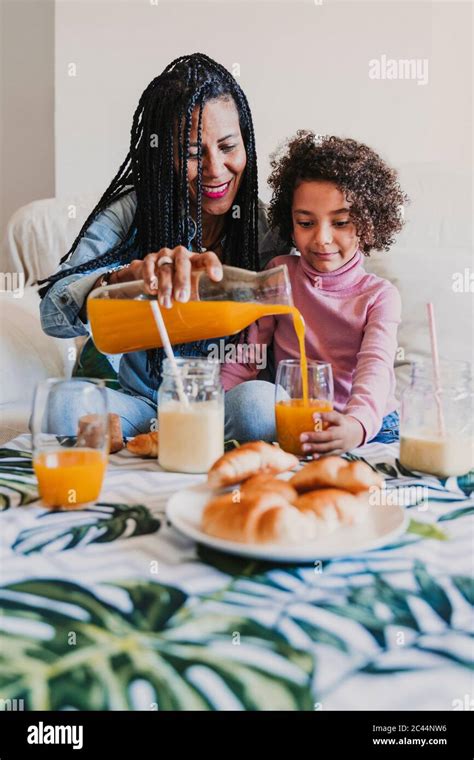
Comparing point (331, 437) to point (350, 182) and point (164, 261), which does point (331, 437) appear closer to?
point (164, 261)

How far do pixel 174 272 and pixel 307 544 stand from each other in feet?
1.69

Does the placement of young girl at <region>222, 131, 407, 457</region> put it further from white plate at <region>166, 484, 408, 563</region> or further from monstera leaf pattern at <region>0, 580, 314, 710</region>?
monstera leaf pattern at <region>0, 580, 314, 710</region>

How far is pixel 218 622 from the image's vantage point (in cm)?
56

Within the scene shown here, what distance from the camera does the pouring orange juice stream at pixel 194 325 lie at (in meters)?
1.06

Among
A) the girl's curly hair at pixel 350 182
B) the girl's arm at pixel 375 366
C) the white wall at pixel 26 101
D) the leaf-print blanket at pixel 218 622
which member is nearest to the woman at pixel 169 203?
the girl's curly hair at pixel 350 182

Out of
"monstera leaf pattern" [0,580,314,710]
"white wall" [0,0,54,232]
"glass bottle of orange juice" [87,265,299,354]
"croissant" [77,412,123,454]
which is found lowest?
"monstera leaf pattern" [0,580,314,710]

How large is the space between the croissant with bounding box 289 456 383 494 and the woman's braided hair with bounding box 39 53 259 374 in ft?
2.59

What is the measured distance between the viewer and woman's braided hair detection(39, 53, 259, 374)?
1.43m

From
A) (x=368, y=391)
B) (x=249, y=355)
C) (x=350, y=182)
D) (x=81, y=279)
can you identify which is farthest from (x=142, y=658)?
(x=350, y=182)

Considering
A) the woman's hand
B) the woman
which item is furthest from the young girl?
the woman's hand

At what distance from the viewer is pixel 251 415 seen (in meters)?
1.20

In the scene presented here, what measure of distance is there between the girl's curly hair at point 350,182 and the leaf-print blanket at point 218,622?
3.05 ft
